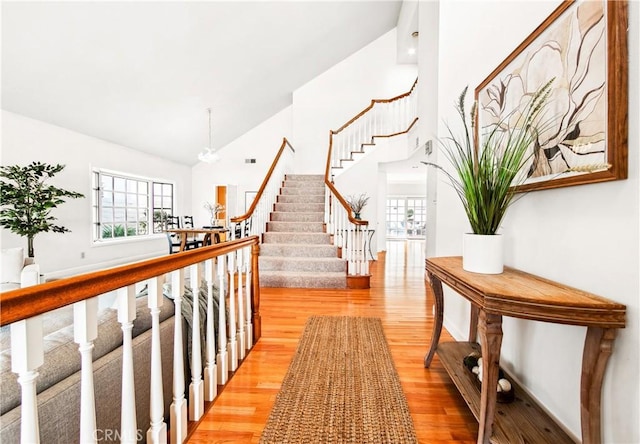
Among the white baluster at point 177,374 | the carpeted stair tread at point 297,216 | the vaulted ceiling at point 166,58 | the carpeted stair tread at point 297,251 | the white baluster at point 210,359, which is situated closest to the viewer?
the white baluster at point 177,374

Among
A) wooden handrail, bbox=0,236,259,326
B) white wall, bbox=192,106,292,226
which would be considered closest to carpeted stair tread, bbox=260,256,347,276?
wooden handrail, bbox=0,236,259,326

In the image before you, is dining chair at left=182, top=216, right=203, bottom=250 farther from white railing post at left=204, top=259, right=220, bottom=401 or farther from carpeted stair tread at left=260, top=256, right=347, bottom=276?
white railing post at left=204, top=259, right=220, bottom=401

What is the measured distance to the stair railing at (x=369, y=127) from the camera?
6.64 meters

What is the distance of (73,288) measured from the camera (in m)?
0.79

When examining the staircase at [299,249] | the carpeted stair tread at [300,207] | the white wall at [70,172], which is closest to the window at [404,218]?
the staircase at [299,249]

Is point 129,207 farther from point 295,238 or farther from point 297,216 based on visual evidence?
point 295,238

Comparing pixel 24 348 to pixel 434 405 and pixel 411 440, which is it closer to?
pixel 411 440

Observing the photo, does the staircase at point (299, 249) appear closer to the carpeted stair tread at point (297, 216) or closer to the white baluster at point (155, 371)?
the carpeted stair tread at point (297, 216)

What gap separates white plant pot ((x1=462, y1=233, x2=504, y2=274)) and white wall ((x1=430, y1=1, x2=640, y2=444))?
203 millimetres

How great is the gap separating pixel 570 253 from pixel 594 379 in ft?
1.59

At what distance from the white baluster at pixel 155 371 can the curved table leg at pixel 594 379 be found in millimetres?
1583

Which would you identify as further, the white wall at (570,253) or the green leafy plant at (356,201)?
the green leafy plant at (356,201)

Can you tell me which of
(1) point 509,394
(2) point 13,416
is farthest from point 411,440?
(2) point 13,416

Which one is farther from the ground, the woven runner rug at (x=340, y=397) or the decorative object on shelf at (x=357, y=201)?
the decorative object on shelf at (x=357, y=201)
